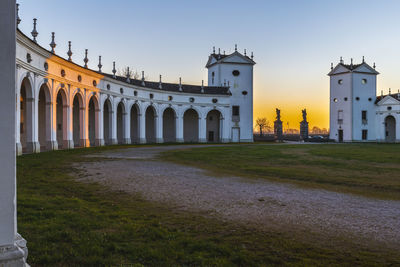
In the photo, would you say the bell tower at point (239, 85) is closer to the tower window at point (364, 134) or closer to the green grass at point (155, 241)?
the tower window at point (364, 134)

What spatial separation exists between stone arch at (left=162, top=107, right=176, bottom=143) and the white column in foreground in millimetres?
44839

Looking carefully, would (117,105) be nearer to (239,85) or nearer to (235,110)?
(235,110)

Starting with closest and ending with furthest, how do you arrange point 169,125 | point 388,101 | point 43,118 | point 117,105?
point 43,118
point 117,105
point 169,125
point 388,101

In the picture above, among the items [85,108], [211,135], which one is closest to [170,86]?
[211,135]

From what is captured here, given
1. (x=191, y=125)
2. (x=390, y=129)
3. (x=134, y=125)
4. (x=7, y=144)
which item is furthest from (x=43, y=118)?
(x=390, y=129)

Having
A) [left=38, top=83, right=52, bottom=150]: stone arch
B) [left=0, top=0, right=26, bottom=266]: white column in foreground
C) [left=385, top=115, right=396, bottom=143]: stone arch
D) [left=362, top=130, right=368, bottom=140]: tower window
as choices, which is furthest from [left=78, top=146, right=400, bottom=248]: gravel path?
[left=385, top=115, right=396, bottom=143]: stone arch

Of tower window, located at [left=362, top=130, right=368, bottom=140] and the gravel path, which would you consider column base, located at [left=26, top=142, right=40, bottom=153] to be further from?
tower window, located at [left=362, top=130, right=368, bottom=140]

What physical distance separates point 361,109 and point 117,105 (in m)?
44.3

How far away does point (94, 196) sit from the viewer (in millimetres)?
7453

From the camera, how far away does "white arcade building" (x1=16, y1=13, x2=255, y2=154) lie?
20.9 metres

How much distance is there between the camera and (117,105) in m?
36.3

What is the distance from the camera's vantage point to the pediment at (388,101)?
55.8 metres

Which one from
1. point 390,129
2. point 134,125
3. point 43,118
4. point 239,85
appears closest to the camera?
point 43,118

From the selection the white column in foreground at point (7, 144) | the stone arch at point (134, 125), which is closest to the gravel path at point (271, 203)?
the white column in foreground at point (7, 144)
